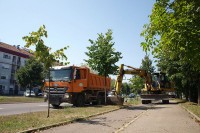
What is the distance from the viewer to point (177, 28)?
10.5 meters

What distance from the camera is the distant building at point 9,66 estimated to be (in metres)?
71.1

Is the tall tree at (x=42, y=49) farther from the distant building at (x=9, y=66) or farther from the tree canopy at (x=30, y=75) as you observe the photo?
the distant building at (x=9, y=66)

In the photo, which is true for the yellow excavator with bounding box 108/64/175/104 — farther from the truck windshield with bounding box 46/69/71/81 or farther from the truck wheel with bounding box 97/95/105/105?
the truck windshield with bounding box 46/69/71/81

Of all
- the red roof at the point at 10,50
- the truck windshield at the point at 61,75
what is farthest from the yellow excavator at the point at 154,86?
the red roof at the point at 10,50

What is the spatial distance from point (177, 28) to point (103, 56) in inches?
627

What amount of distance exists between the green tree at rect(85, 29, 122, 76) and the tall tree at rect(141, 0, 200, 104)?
539 inches

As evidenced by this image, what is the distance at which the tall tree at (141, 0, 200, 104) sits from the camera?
10211 millimetres

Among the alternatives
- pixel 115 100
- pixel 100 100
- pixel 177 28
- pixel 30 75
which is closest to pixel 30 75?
pixel 30 75

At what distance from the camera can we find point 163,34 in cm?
1167

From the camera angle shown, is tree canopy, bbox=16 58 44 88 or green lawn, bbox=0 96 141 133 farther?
tree canopy, bbox=16 58 44 88

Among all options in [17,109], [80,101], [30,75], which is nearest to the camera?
[17,109]

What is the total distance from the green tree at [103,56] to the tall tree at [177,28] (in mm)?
13682

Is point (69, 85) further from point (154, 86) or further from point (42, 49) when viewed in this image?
point (154, 86)

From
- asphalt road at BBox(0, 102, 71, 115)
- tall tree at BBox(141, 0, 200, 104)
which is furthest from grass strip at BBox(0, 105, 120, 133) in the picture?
tall tree at BBox(141, 0, 200, 104)
